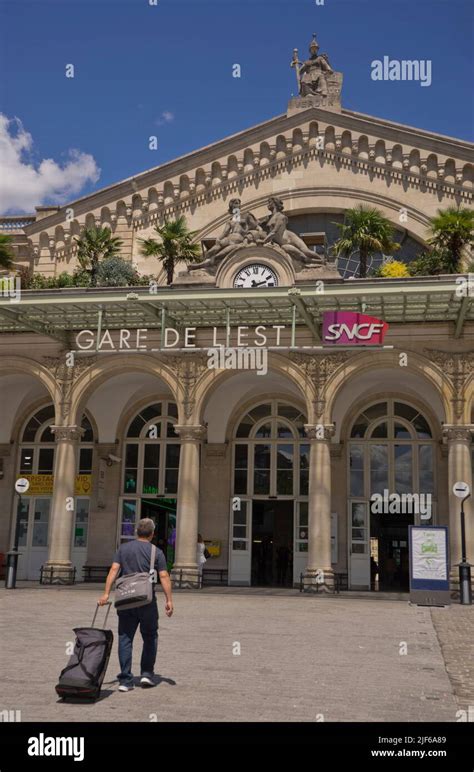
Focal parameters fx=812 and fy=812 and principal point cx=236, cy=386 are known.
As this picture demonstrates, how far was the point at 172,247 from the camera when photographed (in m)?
27.5

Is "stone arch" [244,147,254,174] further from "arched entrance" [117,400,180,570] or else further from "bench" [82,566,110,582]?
"bench" [82,566,110,582]

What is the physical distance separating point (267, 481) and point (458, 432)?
24.8 ft

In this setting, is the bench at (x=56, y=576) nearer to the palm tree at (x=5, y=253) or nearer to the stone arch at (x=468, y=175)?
the palm tree at (x=5, y=253)

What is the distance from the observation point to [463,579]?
20109 millimetres

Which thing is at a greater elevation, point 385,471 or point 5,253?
point 5,253

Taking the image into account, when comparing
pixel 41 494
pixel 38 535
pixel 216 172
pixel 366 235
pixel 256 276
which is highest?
pixel 216 172

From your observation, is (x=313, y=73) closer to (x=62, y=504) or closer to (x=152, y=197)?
A: (x=152, y=197)

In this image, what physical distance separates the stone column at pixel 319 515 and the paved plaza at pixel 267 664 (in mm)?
3548

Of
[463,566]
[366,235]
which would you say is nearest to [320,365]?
[366,235]

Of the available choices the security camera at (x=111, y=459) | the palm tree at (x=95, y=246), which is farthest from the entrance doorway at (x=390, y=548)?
the palm tree at (x=95, y=246)

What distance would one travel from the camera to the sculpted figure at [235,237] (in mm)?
24406

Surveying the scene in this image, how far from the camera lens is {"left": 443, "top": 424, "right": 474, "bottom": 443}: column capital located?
22.1 metres
